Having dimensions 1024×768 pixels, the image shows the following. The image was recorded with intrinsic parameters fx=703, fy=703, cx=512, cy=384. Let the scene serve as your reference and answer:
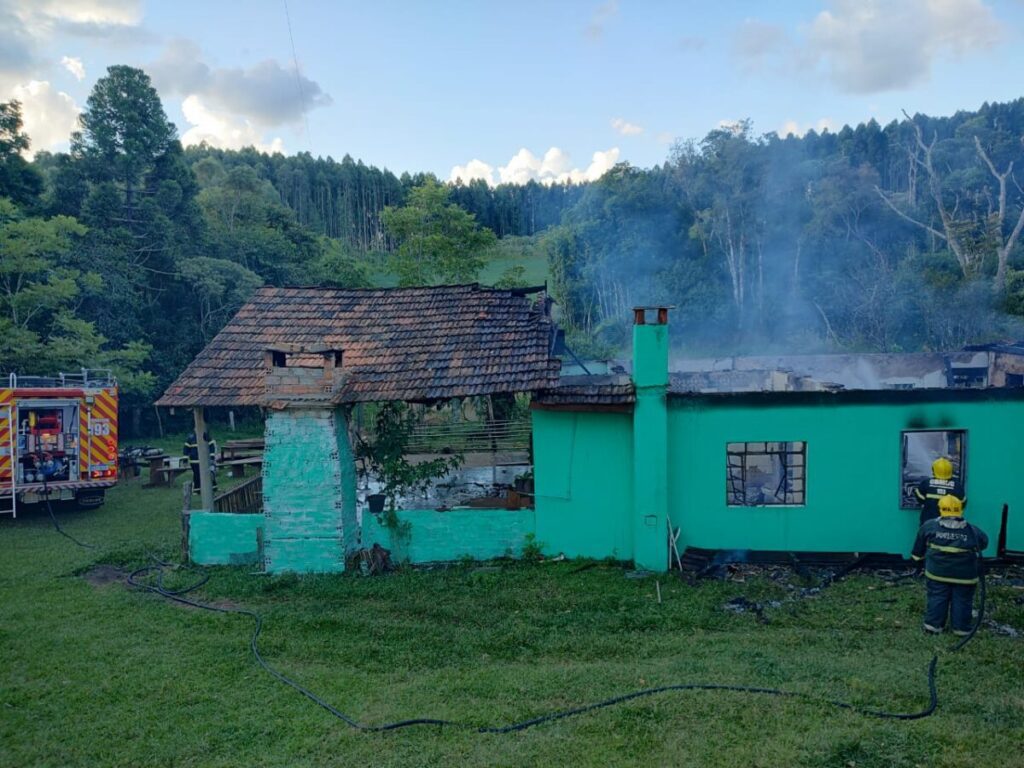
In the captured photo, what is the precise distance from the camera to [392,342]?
12141mm

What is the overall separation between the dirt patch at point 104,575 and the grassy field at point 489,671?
18 cm

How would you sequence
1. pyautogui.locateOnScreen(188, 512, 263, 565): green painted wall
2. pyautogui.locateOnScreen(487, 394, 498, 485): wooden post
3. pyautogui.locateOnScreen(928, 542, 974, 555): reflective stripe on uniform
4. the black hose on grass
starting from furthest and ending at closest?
pyautogui.locateOnScreen(487, 394, 498, 485): wooden post < pyautogui.locateOnScreen(188, 512, 263, 565): green painted wall < pyautogui.locateOnScreen(928, 542, 974, 555): reflective stripe on uniform < the black hose on grass

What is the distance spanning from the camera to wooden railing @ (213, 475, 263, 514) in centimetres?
1211

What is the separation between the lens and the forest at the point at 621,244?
26.9m

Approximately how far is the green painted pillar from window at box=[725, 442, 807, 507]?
116cm

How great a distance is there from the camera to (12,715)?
654 centimetres

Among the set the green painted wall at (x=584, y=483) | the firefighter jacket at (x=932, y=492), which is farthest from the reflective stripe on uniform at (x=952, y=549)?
the green painted wall at (x=584, y=483)

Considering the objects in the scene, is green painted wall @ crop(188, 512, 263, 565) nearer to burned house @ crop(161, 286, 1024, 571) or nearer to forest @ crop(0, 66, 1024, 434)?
burned house @ crop(161, 286, 1024, 571)

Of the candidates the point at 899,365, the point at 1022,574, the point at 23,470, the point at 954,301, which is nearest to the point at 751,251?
the point at 954,301

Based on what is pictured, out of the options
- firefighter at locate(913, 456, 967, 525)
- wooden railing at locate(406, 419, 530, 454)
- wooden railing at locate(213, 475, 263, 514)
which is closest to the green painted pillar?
firefighter at locate(913, 456, 967, 525)

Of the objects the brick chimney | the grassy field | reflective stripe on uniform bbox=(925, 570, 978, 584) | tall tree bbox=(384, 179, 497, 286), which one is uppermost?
tall tree bbox=(384, 179, 497, 286)

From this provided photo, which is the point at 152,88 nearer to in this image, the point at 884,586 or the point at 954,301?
the point at 884,586

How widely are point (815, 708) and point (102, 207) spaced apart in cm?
3179

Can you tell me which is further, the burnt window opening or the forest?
the forest
